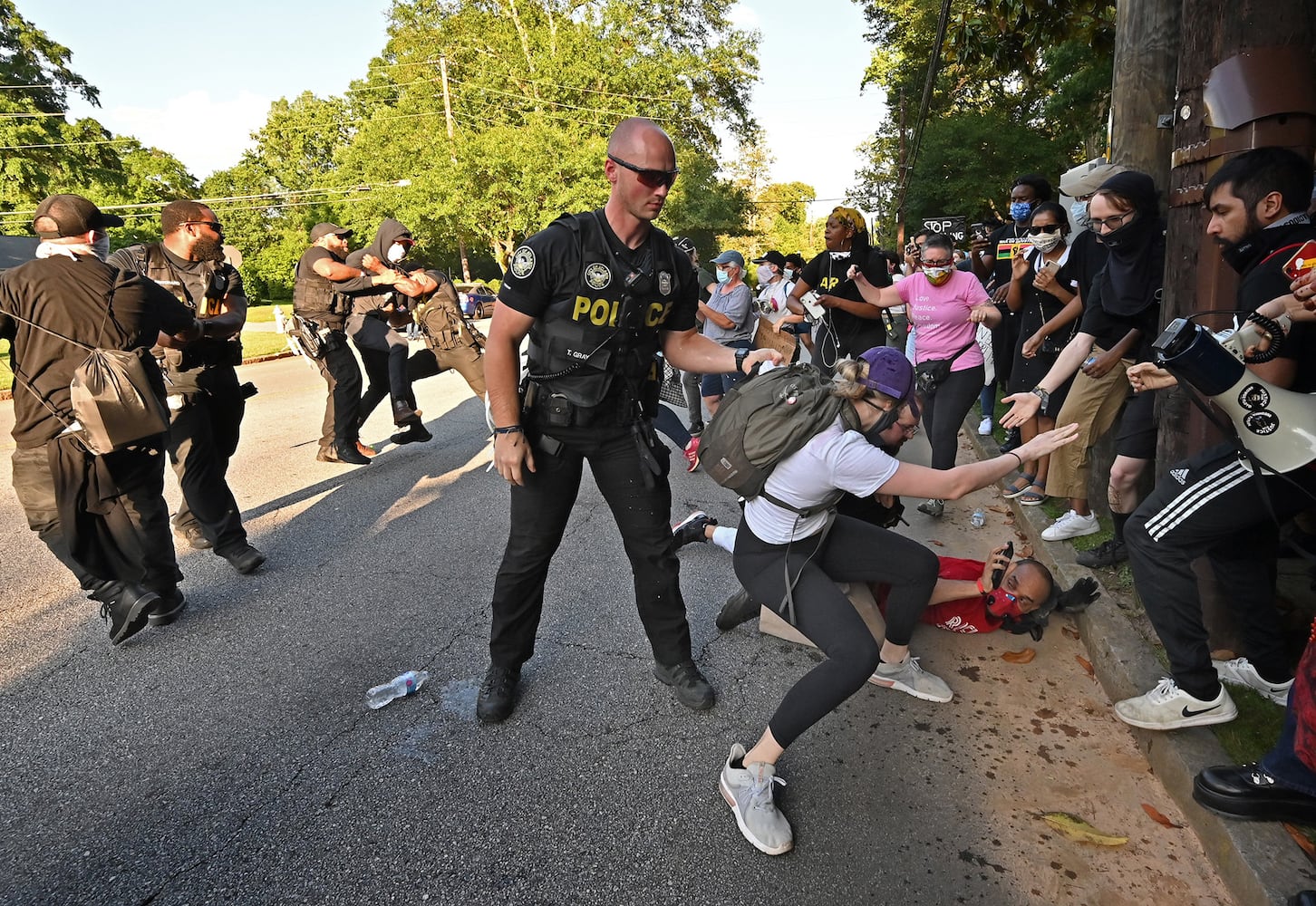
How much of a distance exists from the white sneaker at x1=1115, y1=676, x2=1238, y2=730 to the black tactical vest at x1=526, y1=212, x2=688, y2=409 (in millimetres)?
2087

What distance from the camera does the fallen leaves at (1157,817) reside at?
7.67 feet

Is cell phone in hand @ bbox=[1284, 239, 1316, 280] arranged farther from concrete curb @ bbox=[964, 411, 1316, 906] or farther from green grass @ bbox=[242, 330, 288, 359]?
green grass @ bbox=[242, 330, 288, 359]

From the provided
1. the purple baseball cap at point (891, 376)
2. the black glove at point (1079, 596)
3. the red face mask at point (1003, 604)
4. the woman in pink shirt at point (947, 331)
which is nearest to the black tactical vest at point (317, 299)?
the woman in pink shirt at point (947, 331)

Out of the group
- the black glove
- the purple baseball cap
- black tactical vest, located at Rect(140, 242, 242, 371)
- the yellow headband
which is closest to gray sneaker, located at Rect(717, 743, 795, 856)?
the purple baseball cap

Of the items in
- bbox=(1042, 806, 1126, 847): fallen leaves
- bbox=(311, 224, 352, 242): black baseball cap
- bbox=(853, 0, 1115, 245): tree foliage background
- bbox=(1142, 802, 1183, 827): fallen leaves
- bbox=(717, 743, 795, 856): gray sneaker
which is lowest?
bbox=(1042, 806, 1126, 847): fallen leaves

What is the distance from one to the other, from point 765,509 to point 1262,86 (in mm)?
2198

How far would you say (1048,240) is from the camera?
4816mm

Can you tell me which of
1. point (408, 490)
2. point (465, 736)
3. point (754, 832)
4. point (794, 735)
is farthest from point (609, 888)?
point (408, 490)

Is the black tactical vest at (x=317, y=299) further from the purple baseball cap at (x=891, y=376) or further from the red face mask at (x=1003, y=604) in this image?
the red face mask at (x=1003, y=604)

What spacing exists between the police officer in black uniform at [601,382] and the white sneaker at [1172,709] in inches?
59.1

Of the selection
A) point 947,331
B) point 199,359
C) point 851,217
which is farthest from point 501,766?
point 851,217

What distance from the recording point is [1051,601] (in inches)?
133

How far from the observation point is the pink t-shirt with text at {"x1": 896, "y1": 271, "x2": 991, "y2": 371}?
15.9 feet

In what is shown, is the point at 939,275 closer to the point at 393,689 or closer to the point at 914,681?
the point at 914,681
